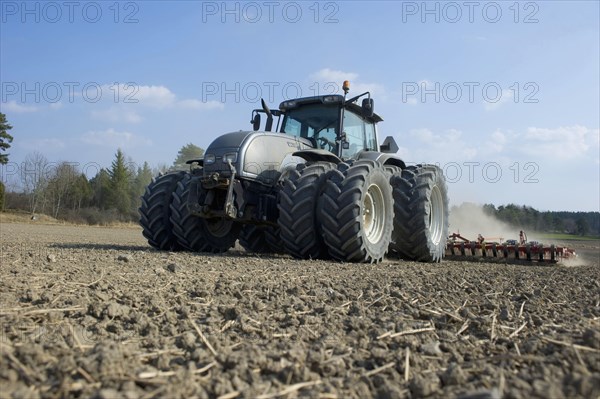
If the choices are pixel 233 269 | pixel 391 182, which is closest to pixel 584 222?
pixel 391 182

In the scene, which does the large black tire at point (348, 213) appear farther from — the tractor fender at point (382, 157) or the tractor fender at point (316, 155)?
the tractor fender at point (382, 157)

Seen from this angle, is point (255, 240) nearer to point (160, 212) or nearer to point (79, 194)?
point (160, 212)

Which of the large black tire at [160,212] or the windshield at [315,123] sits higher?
the windshield at [315,123]

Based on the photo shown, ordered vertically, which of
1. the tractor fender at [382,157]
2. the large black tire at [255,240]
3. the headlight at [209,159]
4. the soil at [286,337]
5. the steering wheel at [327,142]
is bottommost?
the soil at [286,337]

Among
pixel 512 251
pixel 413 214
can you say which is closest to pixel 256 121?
pixel 413 214

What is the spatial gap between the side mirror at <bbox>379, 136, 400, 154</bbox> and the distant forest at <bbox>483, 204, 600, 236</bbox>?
8.45 m

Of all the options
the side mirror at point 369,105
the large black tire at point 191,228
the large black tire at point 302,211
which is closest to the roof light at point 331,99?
the side mirror at point 369,105

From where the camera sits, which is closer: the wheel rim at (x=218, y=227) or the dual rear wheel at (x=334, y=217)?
the dual rear wheel at (x=334, y=217)

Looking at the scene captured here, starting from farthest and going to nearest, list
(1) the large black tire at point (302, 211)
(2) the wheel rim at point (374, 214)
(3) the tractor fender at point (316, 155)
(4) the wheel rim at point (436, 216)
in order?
(4) the wheel rim at point (436, 216) → (2) the wheel rim at point (374, 214) → (3) the tractor fender at point (316, 155) → (1) the large black tire at point (302, 211)

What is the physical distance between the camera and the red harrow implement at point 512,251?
9352mm

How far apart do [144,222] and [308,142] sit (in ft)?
9.35

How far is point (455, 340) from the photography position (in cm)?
244

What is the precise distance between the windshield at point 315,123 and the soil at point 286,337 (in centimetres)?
419

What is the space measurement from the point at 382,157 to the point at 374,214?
1354 millimetres
